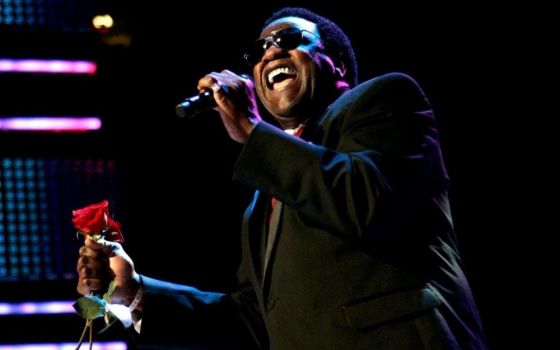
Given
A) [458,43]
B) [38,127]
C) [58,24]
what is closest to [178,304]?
[38,127]

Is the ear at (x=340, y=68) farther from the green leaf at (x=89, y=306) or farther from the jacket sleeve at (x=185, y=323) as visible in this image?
the green leaf at (x=89, y=306)

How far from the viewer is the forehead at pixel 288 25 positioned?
9.41 ft

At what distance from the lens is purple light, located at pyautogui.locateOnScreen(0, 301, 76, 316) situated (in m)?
3.57

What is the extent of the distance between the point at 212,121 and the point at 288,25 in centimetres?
104

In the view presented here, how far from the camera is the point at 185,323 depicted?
2.82 meters

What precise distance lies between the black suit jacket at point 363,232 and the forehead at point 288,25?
512mm

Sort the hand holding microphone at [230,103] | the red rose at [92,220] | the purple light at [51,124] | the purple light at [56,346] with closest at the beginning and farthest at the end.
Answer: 1. the hand holding microphone at [230,103]
2. the red rose at [92,220]
3. the purple light at [56,346]
4. the purple light at [51,124]

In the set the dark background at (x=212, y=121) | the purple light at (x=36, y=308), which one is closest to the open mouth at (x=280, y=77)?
the dark background at (x=212, y=121)

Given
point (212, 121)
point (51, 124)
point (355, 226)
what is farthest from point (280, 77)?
point (51, 124)

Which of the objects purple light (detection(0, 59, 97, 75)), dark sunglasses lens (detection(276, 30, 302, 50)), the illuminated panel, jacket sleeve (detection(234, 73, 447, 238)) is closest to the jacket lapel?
jacket sleeve (detection(234, 73, 447, 238))

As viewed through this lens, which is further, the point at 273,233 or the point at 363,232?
the point at 273,233

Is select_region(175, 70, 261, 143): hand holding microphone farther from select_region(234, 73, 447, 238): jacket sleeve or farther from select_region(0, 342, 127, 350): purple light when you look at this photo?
select_region(0, 342, 127, 350): purple light

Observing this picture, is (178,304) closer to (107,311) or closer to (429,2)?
(107,311)

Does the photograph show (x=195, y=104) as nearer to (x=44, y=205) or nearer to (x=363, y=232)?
(x=363, y=232)
